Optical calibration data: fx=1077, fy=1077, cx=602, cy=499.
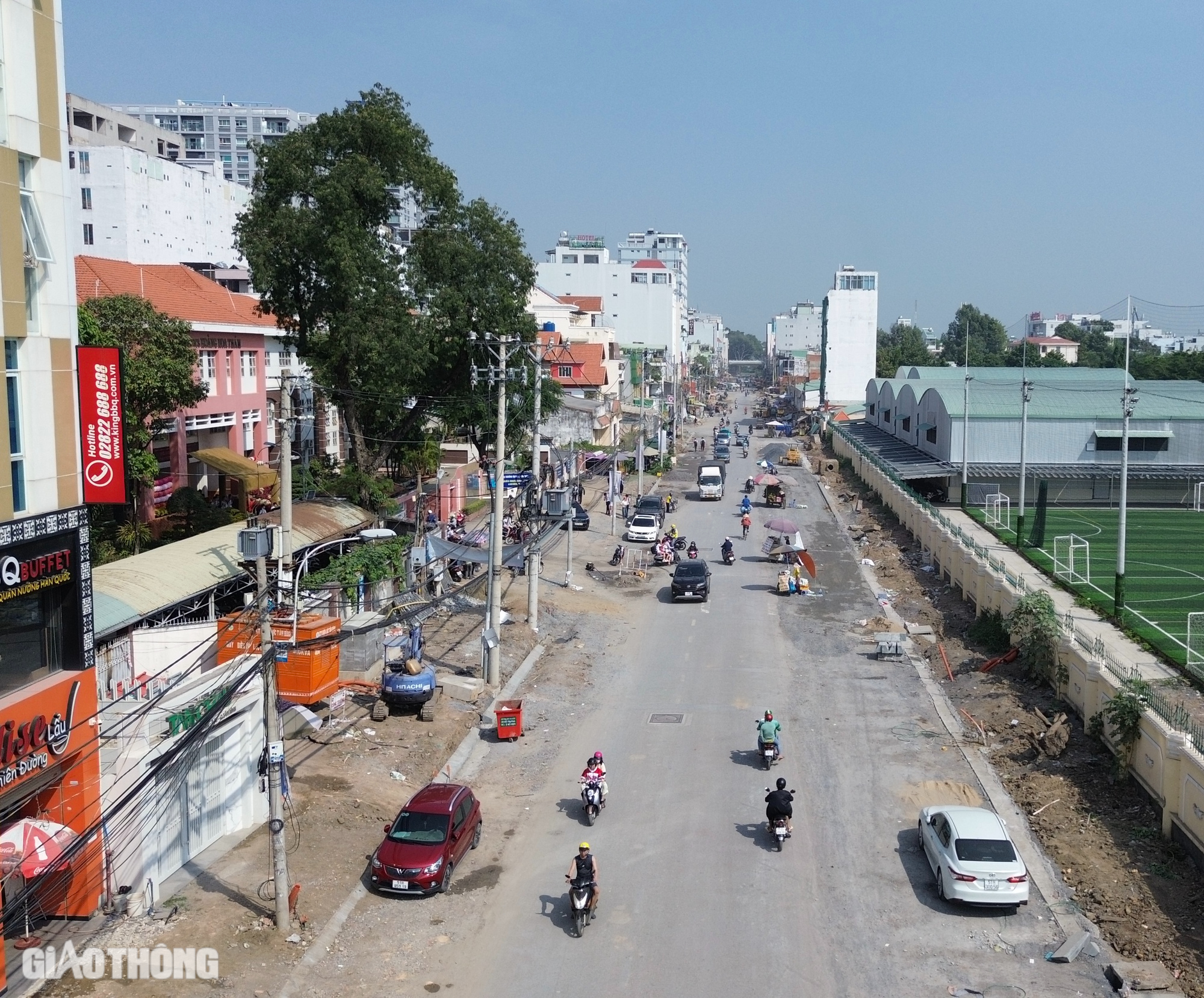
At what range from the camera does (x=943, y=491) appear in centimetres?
5750

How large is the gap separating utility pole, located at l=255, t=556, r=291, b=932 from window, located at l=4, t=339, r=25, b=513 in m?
3.26

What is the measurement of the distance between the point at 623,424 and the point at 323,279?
200ft

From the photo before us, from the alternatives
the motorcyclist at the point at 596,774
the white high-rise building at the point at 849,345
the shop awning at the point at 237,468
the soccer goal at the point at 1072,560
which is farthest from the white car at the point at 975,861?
the white high-rise building at the point at 849,345

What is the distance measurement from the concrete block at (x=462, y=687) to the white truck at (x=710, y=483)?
122 ft

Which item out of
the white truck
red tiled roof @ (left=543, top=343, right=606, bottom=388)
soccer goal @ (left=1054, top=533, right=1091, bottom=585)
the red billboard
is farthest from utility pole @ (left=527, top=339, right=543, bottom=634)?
red tiled roof @ (left=543, top=343, right=606, bottom=388)

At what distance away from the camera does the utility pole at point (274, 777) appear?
1409cm

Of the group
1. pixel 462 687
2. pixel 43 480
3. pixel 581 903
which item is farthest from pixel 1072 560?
pixel 43 480

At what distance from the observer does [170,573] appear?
77.6 ft

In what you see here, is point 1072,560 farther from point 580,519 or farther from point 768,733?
point 580,519

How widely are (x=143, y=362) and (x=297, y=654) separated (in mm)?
12772

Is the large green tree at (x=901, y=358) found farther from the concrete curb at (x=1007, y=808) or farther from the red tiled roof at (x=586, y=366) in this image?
the concrete curb at (x=1007, y=808)

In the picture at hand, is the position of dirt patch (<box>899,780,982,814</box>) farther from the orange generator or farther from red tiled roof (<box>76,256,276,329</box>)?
red tiled roof (<box>76,256,276,329</box>)

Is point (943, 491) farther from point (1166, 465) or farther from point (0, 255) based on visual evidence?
point (0, 255)

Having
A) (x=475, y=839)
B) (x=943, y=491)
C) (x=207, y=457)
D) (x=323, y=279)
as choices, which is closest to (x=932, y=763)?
(x=475, y=839)
